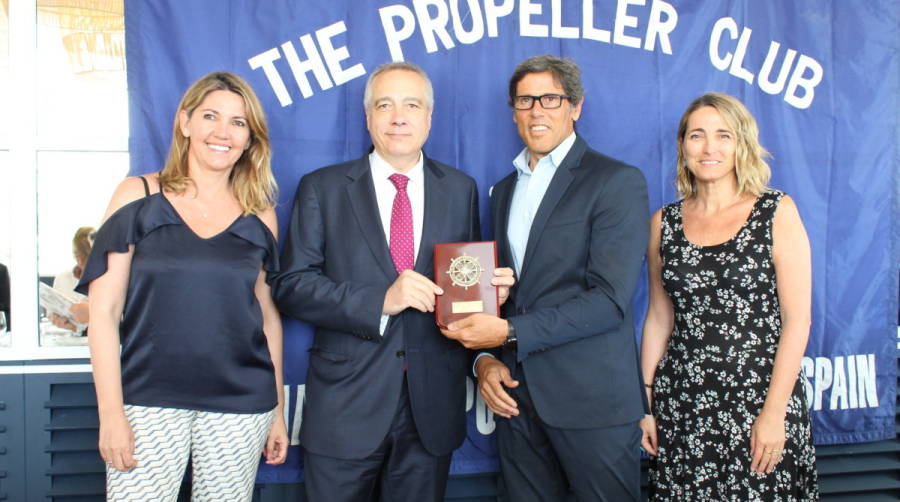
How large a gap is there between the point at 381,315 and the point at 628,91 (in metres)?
1.39

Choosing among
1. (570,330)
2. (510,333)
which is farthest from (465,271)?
(570,330)

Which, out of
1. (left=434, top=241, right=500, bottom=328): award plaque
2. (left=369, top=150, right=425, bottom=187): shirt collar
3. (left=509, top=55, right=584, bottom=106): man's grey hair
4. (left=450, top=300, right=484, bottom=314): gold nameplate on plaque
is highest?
(left=509, top=55, right=584, bottom=106): man's grey hair

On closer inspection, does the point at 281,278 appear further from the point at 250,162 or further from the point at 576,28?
the point at 576,28

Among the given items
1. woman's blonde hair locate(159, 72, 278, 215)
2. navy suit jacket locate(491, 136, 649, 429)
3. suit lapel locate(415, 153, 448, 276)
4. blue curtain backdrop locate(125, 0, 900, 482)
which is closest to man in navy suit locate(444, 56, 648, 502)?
navy suit jacket locate(491, 136, 649, 429)

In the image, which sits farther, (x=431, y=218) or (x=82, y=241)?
(x=82, y=241)

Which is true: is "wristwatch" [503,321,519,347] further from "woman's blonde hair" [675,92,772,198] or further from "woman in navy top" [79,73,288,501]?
"woman's blonde hair" [675,92,772,198]

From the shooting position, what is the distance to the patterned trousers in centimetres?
164

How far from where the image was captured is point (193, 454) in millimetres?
1739

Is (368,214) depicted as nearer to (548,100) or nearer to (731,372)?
(548,100)

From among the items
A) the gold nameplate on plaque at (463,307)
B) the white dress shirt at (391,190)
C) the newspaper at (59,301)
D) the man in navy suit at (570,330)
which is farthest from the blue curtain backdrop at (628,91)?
the gold nameplate on plaque at (463,307)

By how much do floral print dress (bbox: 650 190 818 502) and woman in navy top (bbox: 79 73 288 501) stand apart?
1.22 metres

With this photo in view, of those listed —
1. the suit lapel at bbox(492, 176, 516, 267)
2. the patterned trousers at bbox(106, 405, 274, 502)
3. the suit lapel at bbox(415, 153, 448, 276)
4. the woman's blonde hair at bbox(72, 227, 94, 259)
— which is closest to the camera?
the patterned trousers at bbox(106, 405, 274, 502)

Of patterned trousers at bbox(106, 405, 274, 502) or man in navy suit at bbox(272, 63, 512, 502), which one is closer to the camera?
patterned trousers at bbox(106, 405, 274, 502)

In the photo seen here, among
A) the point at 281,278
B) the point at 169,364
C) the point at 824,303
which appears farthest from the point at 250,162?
the point at 824,303
